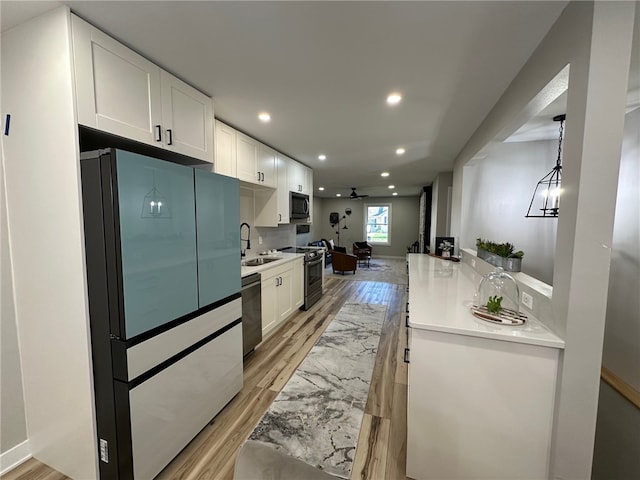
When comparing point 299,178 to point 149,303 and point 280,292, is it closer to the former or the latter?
point 280,292

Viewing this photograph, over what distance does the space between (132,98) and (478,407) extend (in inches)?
102

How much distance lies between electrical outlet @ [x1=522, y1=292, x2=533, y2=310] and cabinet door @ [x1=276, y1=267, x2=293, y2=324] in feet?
8.41

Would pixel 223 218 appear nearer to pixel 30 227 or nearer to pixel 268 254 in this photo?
pixel 30 227

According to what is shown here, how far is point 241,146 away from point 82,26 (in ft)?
5.59

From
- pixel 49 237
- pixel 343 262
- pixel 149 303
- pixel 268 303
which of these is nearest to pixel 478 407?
pixel 149 303

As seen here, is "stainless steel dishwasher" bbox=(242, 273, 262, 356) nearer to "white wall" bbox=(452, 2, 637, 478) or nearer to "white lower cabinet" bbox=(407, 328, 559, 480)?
"white lower cabinet" bbox=(407, 328, 559, 480)

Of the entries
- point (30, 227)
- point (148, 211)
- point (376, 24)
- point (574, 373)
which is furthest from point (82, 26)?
point (574, 373)

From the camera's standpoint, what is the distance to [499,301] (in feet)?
4.91

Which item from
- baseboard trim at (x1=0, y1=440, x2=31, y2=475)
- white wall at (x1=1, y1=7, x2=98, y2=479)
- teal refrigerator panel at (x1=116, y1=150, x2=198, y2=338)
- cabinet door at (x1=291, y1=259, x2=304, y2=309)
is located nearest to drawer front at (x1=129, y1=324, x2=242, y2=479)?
white wall at (x1=1, y1=7, x2=98, y2=479)

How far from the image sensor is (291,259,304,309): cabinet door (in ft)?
12.8

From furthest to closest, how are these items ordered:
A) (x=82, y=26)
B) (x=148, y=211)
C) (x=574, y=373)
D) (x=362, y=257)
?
(x=362, y=257) < (x=148, y=211) < (x=82, y=26) < (x=574, y=373)

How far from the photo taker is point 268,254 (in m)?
4.04

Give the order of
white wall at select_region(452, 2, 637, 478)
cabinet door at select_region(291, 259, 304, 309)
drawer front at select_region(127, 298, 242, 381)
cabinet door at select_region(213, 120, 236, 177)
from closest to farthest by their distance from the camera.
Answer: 1. white wall at select_region(452, 2, 637, 478)
2. drawer front at select_region(127, 298, 242, 381)
3. cabinet door at select_region(213, 120, 236, 177)
4. cabinet door at select_region(291, 259, 304, 309)

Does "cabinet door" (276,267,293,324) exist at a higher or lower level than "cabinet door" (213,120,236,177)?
lower
